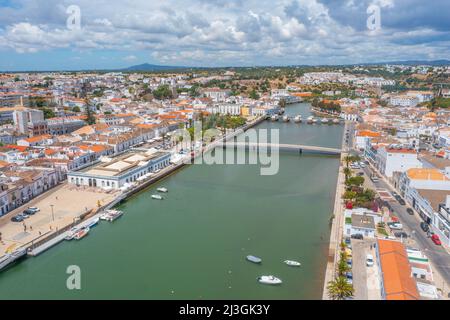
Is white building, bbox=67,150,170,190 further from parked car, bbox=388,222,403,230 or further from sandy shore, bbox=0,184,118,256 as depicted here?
parked car, bbox=388,222,403,230

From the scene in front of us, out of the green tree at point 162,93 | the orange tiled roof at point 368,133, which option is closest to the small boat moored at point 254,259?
the orange tiled roof at point 368,133

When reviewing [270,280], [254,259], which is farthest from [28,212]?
[270,280]

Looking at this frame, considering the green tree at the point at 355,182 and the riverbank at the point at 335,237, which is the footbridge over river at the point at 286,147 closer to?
the riverbank at the point at 335,237

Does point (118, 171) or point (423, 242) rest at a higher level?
point (118, 171)

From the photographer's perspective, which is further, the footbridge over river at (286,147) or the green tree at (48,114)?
the green tree at (48,114)

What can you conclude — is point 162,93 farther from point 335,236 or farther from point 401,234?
point 401,234

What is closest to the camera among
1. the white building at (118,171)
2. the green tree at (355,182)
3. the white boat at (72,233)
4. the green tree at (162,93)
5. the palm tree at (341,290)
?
the palm tree at (341,290)

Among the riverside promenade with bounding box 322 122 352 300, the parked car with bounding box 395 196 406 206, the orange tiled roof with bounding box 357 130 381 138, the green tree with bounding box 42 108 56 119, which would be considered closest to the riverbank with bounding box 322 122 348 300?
the riverside promenade with bounding box 322 122 352 300
